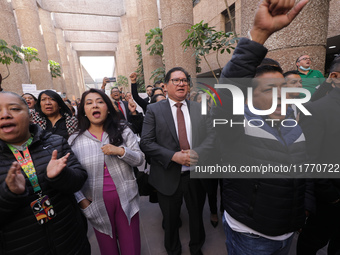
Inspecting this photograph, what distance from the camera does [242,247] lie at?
1.34 meters

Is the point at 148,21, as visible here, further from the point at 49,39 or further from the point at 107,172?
the point at 49,39

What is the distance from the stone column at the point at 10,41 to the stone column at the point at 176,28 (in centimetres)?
592

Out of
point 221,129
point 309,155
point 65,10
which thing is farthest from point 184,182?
point 65,10

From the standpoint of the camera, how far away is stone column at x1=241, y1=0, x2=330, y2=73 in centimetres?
236

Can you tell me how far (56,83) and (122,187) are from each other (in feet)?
57.2

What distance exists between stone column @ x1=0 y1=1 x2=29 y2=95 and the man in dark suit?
775 centimetres

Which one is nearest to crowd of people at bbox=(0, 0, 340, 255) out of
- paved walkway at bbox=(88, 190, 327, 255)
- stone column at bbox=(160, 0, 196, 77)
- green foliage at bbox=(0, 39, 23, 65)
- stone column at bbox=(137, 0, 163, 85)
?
paved walkway at bbox=(88, 190, 327, 255)

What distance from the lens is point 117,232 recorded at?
1882 millimetres

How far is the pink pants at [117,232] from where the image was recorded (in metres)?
1.75

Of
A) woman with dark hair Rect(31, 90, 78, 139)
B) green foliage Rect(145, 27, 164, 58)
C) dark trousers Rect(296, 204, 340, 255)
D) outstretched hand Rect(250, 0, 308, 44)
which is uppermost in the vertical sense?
green foliage Rect(145, 27, 164, 58)

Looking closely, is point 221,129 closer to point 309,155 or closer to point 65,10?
point 309,155

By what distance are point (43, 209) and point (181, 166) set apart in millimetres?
1303

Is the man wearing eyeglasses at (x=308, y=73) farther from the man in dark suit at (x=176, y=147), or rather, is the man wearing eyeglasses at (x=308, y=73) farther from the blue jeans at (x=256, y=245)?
the blue jeans at (x=256, y=245)

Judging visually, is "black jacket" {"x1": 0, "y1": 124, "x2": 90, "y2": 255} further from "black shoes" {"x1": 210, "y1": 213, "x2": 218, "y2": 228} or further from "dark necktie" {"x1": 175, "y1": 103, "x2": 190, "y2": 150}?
"black shoes" {"x1": 210, "y1": 213, "x2": 218, "y2": 228}
